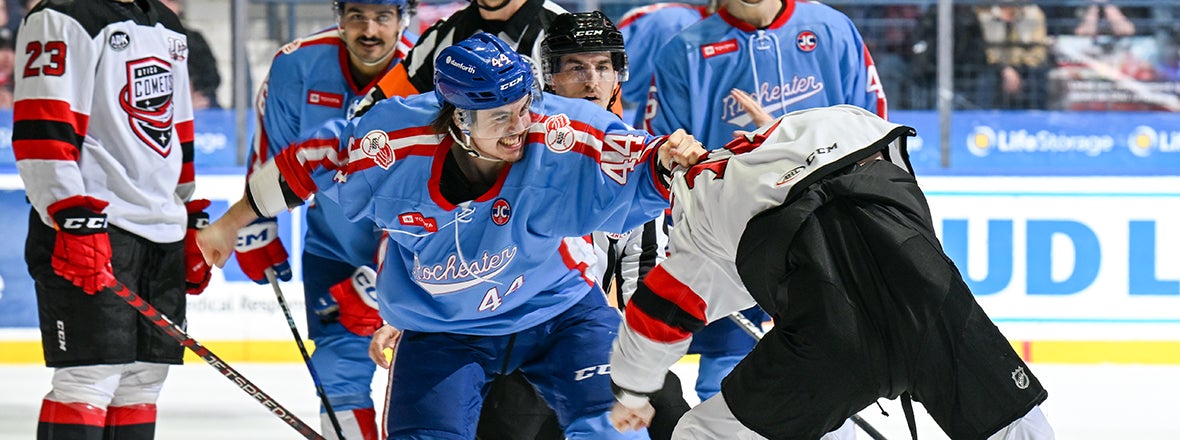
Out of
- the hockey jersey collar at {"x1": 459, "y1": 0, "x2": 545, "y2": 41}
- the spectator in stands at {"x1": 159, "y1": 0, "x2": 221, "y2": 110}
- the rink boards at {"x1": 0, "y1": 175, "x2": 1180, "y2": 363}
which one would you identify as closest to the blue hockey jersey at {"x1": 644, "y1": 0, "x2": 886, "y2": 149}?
the hockey jersey collar at {"x1": 459, "y1": 0, "x2": 545, "y2": 41}

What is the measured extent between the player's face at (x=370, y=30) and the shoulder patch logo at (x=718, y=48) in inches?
28.3

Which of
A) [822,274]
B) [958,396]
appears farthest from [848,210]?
[958,396]

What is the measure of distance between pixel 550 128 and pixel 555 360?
42cm

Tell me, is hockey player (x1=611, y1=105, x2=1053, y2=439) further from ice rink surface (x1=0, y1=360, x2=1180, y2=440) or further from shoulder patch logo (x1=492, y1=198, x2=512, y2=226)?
ice rink surface (x1=0, y1=360, x2=1180, y2=440)

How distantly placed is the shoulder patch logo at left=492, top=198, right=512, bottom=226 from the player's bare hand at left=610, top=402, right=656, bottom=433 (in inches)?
14.4

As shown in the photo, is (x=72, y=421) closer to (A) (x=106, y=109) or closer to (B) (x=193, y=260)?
(B) (x=193, y=260)

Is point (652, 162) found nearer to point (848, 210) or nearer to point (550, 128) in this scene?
point (550, 128)

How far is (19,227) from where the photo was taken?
5676mm

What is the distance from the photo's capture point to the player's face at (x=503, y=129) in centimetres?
246

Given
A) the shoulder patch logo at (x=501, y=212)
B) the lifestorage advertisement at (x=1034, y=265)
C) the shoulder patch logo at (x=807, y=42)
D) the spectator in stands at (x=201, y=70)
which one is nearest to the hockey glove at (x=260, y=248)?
the shoulder patch logo at (x=501, y=212)

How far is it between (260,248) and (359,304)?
253 mm

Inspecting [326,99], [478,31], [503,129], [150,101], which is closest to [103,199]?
[150,101]

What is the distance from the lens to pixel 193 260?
134 inches

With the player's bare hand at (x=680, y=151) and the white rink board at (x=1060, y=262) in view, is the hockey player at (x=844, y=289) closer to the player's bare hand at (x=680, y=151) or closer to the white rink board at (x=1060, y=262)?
the player's bare hand at (x=680, y=151)
